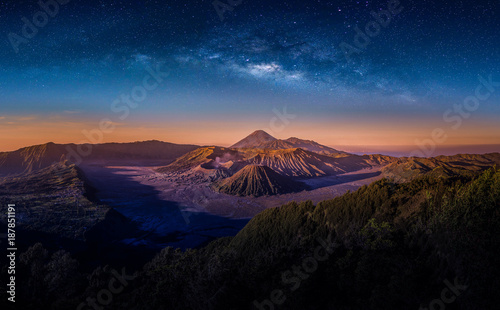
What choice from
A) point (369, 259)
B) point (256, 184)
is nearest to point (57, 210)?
point (369, 259)

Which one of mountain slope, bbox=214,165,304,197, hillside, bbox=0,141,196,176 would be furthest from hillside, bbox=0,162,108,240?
hillside, bbox=0,141,196,176

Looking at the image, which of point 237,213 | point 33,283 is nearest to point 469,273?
point 33,283

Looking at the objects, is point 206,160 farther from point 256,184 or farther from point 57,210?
point 57,210

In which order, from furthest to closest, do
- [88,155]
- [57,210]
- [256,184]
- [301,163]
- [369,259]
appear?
[88,155] → [301,163] → [256,184] → [57,210] → [369,259]

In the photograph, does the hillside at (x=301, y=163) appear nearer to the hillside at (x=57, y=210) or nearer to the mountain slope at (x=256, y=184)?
the mountain slope at (x=256, y=184)

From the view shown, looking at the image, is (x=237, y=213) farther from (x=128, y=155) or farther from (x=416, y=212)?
(x=128, y=155)

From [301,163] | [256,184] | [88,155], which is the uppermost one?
[88,155]

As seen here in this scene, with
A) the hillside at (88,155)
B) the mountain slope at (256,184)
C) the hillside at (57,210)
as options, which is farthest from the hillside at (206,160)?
the hillside at (57,210)

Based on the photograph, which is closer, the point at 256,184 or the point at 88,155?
the point at 256,184
